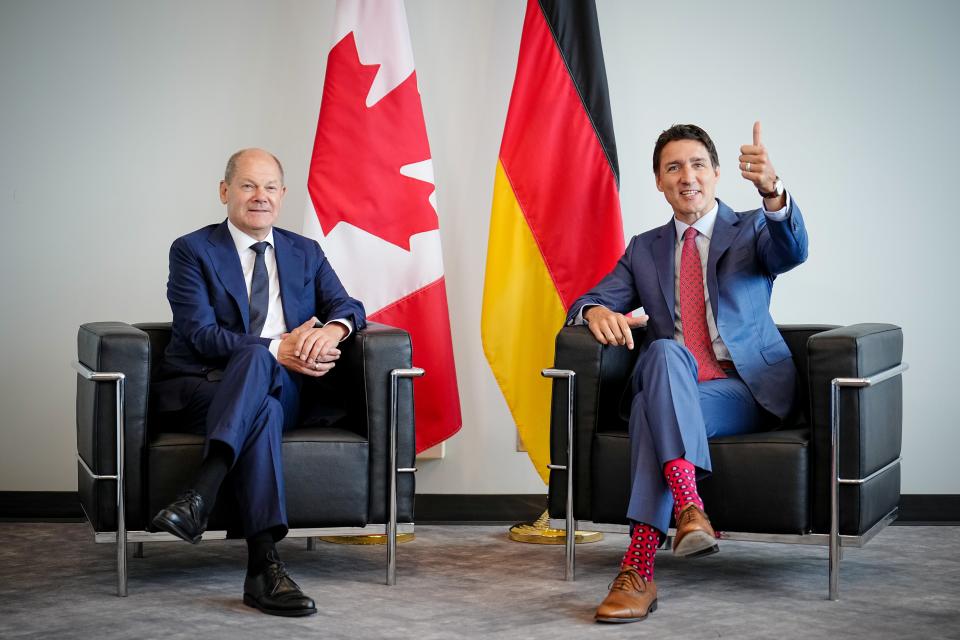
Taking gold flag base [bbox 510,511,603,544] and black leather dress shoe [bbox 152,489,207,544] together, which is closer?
black leather dress shoe [bbox 152,489,207,544]

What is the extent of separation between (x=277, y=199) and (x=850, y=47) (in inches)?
101

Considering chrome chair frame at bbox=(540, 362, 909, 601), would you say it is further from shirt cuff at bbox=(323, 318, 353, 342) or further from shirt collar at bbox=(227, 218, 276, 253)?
shirt collar at bbox=(227, 218, 276, 253)

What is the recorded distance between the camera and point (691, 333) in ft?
10.9

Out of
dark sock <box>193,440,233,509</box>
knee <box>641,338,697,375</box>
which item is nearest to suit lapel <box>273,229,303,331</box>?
dark sock <box>193,440,233,509</box>

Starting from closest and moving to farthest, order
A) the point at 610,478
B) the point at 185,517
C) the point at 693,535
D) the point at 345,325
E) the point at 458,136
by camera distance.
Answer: the point at 693,535
the point at 185,517
the point at 610,478
the point at 345,325
the point at 458,136

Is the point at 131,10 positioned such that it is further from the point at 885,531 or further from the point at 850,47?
the point at 885,531

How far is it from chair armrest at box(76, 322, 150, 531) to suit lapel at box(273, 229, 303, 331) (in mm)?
530

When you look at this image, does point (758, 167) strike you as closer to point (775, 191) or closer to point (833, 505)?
point (775, 191)

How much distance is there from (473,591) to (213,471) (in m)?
0.87

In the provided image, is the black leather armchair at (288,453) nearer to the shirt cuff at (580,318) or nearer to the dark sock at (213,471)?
the dark sock at (213,471)

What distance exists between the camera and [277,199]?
3.48m

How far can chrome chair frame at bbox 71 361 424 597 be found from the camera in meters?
2.94

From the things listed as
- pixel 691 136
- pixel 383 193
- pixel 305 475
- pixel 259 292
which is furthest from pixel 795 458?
pixel 383 193

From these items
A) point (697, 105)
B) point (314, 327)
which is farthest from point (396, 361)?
point (697, 105)
